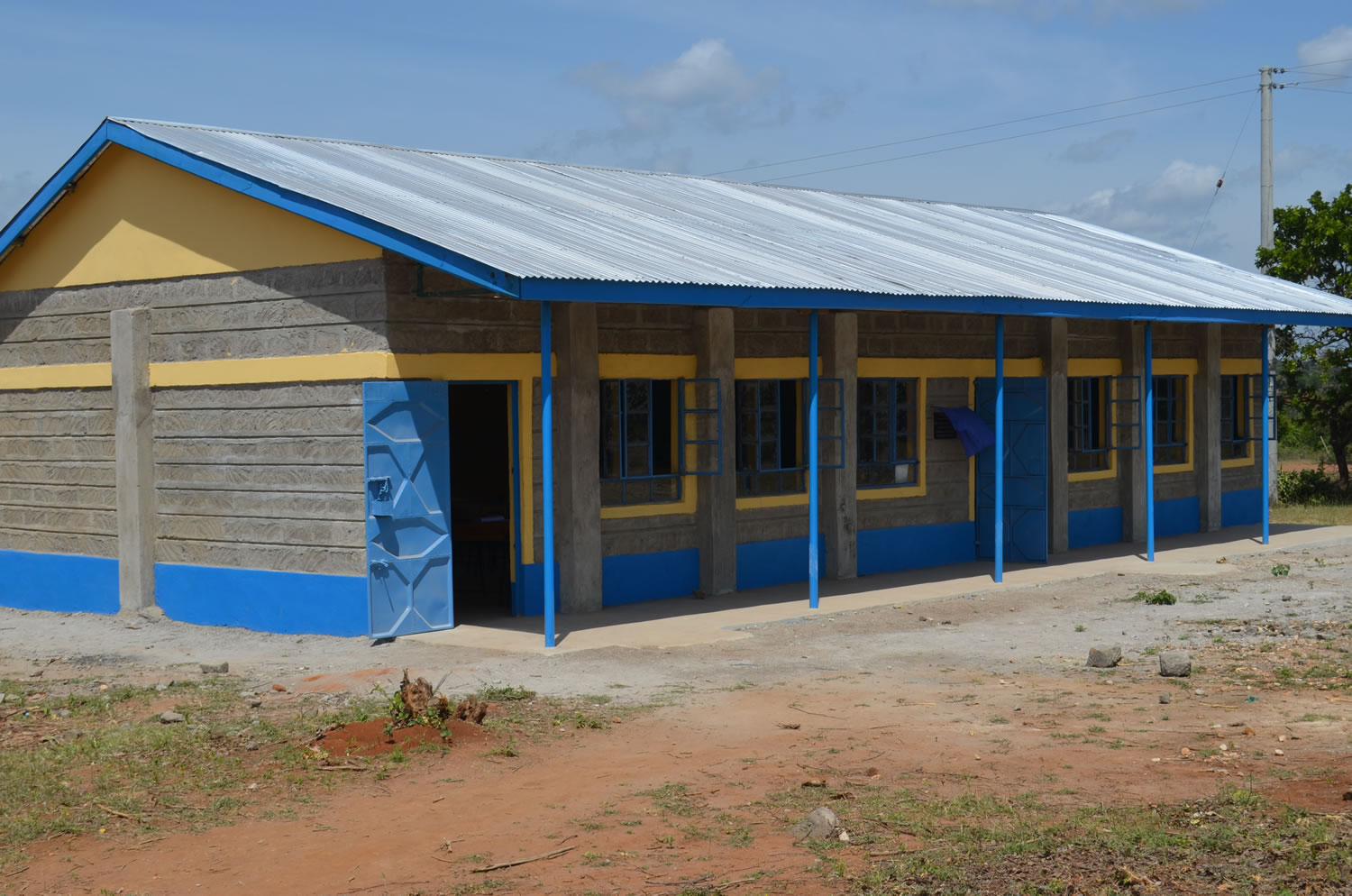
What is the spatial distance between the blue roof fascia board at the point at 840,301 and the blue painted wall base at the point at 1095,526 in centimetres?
291

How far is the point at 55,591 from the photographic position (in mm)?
15680

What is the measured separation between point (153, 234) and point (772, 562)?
22.4 ft

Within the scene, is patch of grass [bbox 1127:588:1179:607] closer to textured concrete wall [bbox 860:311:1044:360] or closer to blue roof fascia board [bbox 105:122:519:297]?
textured concrete wall [bbox 860:311:1044:360]

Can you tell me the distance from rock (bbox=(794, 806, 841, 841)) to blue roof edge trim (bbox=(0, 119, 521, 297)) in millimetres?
5404

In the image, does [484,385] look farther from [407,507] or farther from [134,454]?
[134,454]

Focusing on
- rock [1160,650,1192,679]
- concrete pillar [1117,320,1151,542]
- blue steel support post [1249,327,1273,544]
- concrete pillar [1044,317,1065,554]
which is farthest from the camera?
blue steel support post [1249,327,1273,544]

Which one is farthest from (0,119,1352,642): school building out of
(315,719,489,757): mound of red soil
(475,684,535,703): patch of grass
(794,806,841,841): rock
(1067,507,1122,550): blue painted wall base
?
(794,806,841,841): rock

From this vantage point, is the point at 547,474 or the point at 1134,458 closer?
the point at 547,474

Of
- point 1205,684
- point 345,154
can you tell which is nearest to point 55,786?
point 1205,684

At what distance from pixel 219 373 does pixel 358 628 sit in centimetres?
280

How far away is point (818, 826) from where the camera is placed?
6785 millimetres

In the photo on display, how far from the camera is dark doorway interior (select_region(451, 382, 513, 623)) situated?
1536cm

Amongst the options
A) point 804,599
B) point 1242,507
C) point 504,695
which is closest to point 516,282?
point 504,695

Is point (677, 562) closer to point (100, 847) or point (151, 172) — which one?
point (151, 172)
